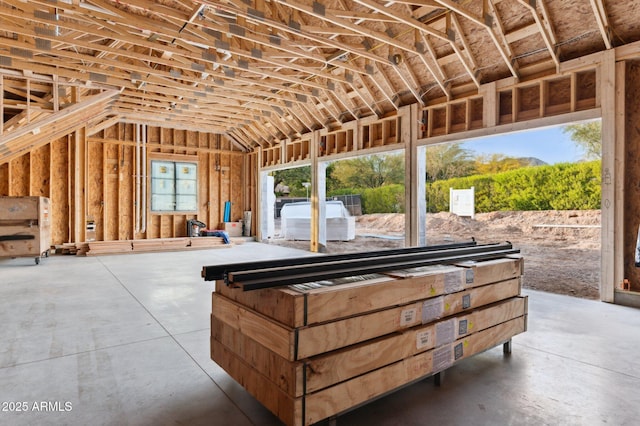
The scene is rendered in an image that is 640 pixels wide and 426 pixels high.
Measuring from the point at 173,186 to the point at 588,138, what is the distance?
17.7 meters

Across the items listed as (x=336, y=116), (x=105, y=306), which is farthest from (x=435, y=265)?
(x=336, y=116)

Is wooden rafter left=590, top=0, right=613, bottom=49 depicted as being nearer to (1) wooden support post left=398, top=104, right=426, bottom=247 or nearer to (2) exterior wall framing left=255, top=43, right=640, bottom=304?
(2) exterior wall framing left=255, top=43, right=640, bottom=304

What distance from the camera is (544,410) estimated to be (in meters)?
2.37

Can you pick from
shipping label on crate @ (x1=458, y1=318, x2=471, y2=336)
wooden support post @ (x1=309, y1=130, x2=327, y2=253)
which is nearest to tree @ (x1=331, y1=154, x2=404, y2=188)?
wooden support post @ (x1=309, y1=130, x2=327, y2=253)

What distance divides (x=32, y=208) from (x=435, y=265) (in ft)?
30.2

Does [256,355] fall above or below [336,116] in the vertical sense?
below

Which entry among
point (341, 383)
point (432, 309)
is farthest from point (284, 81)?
point (341, 383)

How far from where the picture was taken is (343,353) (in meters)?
2.07

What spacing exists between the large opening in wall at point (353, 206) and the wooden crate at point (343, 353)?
7226 millimetres

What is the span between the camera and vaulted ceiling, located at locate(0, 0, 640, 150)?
516 cm

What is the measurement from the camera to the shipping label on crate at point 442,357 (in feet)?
8.45

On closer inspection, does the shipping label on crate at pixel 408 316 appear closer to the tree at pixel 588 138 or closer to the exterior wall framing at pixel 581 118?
the exterior wall framing at pixel 581 118

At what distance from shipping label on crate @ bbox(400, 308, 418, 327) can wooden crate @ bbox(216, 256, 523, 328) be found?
7 cm

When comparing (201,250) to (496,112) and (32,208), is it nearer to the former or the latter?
(32,208)
